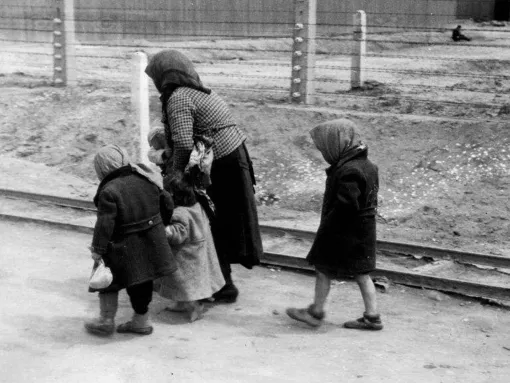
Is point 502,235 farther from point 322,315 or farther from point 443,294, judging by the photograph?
point 322,315

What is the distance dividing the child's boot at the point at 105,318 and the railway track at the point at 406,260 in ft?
7.12

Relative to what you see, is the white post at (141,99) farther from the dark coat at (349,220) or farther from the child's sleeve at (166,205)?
the dark coat at (349,220)

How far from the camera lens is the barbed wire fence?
515 inches

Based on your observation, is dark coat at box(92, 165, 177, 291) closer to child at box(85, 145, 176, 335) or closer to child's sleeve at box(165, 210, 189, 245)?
child at box(85, 145, 176, 335)

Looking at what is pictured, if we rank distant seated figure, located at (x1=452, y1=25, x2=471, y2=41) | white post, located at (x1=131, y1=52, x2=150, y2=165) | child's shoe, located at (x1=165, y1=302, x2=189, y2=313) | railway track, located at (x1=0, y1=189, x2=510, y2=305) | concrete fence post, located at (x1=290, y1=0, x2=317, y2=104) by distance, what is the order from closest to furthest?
child's shoe, located at (x1=165, y1=302, x2=189, y2=313) → railway track, located at (x1=0, y1=189, x2=510, y2=305) → white post, located at (x1=131, y1=52, x2=150, y2=165) → concrete fence post, located at (x1=290, y1=0, x2=317, y2=104) → distant seated figure, located at (x1=452, y1=25, x2=471, y2=41)

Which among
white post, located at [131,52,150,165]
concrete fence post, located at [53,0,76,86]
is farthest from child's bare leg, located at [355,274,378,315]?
concrete fence post, located at [53,0,76,86]

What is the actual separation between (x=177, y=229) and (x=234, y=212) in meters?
0.57

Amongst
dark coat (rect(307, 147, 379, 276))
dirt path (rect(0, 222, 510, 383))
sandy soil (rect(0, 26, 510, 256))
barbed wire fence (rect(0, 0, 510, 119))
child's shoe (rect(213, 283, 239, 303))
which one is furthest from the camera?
barbed wire fence (rect(0, 0, 510, 119))


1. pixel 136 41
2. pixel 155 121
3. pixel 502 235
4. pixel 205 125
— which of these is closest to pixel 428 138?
pixel 502 235

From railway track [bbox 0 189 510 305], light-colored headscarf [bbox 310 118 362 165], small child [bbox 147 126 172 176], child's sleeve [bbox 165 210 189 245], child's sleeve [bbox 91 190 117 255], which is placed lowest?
railway track [bbox 0 189 510 305]

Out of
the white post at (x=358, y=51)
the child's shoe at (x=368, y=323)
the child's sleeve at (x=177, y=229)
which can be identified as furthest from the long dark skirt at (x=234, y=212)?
the white post at (x=358, y=51)

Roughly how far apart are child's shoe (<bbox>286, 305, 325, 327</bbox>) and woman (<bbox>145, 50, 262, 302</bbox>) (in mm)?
655

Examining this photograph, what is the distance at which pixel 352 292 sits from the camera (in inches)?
317

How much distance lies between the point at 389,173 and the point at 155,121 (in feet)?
10.6
